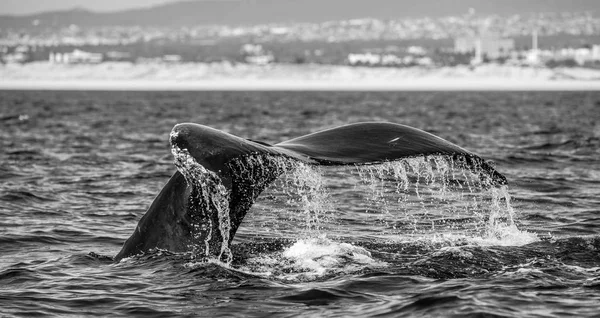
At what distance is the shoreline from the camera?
10575 centimetres

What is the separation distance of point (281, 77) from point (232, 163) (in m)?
111

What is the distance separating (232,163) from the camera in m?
6.43

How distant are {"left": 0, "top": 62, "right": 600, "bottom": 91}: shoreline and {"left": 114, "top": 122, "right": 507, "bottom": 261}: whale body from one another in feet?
310

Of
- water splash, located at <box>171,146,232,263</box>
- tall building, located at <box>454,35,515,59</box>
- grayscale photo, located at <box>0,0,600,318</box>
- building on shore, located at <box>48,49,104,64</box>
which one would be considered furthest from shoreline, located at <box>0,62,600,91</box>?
water splash, located at <box>171,146,232,263</box>

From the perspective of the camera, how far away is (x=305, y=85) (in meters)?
111

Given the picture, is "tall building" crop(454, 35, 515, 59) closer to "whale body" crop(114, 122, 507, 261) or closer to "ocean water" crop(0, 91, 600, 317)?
"ocean water" crop(0, 91, 600, 317)

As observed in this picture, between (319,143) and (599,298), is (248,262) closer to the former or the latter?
(319,143)

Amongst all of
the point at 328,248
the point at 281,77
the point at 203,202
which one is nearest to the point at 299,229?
the point at 328,248

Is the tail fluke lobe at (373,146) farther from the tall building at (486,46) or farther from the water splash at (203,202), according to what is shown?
the tall building at (486,46)

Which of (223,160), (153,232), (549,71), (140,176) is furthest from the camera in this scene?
(549,71)

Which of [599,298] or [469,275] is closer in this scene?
[599,298]

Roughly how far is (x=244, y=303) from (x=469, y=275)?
1832mm

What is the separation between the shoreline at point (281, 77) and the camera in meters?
106

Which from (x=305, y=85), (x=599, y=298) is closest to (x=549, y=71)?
(x=305, y=85)
